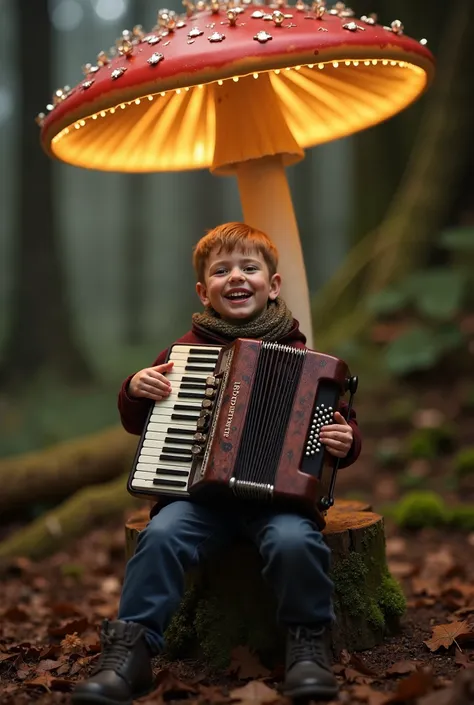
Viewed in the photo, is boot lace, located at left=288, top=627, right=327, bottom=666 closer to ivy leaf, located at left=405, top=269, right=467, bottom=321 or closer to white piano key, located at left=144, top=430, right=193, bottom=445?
white piano key, located at left=144, top=430, right=193, bottom=445

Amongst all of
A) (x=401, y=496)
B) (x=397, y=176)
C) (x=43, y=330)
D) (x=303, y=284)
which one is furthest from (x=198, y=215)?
(x=303, y=284)

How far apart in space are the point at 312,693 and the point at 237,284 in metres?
1.42

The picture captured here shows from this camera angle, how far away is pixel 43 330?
35.2 ft

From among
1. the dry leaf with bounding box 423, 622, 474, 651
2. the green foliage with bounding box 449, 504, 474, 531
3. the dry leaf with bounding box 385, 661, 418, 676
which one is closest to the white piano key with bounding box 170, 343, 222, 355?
the dry leaf with bounding box 385, 661, 418, 676

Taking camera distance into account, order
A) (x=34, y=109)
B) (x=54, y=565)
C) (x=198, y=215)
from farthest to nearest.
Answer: (x=198, y=215)
(x=34, y=109)
(x=54, y=565)

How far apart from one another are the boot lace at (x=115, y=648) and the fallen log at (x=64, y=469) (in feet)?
10.3

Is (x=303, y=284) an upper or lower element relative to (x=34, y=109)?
lower

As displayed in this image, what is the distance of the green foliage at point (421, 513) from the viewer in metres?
4.70

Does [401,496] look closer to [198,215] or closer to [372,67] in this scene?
[372,67]

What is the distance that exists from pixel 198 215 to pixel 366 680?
16332 mm

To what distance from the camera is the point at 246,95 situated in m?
3.31

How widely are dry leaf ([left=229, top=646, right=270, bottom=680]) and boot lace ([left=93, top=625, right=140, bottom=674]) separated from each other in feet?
1.45

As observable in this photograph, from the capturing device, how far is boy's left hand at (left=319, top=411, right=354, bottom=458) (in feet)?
8.75

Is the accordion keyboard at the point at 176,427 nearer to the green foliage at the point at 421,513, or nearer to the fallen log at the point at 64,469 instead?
the green foliage at the point at 421,513
